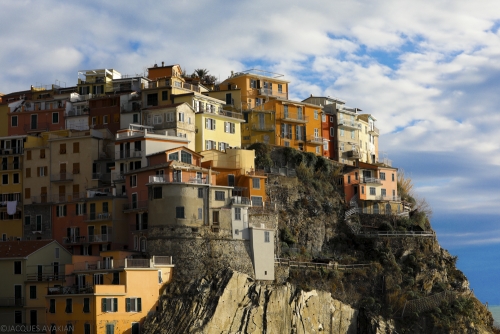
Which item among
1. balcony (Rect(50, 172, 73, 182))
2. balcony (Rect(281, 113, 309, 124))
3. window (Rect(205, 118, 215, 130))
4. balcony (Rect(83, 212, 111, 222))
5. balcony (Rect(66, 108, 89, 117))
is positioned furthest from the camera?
balcony (Rect(281, 113, 309, 124))

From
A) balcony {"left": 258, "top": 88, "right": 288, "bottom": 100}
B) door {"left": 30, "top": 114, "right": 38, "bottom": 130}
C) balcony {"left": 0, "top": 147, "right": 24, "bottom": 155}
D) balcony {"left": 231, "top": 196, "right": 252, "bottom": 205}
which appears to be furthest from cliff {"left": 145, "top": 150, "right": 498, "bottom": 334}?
door {"left": 30, "top": 114, "right": 38, "bottom": 130}

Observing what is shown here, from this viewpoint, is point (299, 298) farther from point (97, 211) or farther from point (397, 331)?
point (97, 211)

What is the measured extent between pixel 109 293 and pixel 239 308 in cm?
1062

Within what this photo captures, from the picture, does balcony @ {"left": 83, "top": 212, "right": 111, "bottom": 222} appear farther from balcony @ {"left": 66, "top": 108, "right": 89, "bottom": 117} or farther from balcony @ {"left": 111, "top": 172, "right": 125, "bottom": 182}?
balcony @ {"left": 66, "top": 108, "right": 89, "bottom": 117}

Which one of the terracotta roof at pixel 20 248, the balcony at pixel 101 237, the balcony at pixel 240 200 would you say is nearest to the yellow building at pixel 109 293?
the terracotta roof at pixel 20 248

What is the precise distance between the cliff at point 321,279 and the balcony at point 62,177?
1588 cm

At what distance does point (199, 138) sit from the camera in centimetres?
9631

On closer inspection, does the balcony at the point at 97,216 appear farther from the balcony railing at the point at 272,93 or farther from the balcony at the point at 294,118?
the balcony railing at the point at 272,93

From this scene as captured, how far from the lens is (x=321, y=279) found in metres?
88.6

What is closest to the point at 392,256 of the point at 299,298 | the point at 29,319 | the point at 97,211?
the point at 299,298

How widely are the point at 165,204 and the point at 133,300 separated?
858 centimetres

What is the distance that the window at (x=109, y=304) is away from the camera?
75500 millimetres

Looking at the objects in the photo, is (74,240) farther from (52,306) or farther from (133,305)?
(133,305)

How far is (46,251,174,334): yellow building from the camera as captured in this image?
7550 centimetres
